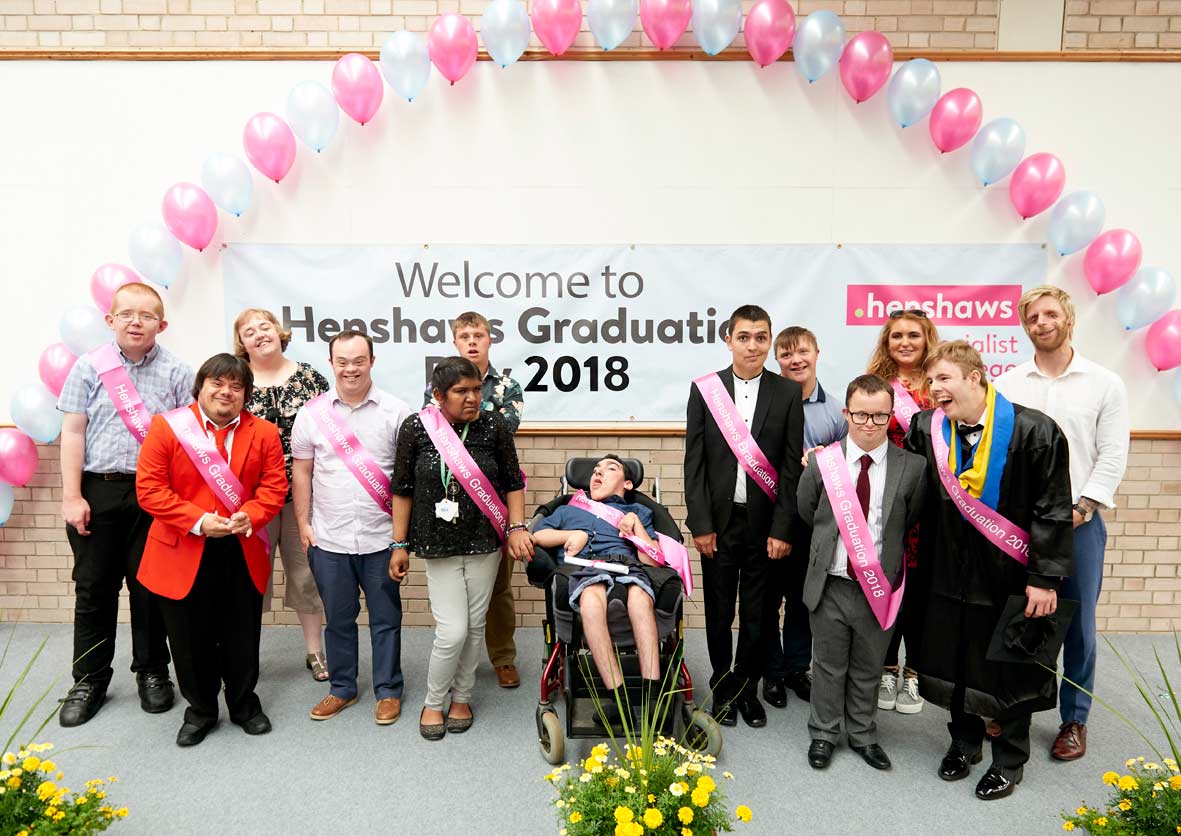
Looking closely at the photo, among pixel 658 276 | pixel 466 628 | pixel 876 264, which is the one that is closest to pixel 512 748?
pixel 466 628

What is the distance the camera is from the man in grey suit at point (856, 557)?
8.08 feet

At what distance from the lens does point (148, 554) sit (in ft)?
8.66

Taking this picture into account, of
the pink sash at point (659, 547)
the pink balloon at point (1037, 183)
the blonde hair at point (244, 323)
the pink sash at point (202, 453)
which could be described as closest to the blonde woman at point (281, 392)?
the blonde hair at point (244, 323)

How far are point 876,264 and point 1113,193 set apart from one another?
3.92 feet

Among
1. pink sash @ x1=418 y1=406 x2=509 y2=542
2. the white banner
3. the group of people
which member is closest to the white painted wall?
the white banner

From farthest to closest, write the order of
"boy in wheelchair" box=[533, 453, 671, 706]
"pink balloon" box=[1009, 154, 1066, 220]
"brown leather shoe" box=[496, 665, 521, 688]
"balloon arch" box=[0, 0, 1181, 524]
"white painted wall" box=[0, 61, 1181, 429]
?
1. "white painted wall" box=[0, 61, 1181, 429]
2. "pink balloon" box=[1009, 154, 1066, 220]
3. "balloon arch" box=[0, 0, 1181, 524]
4. "brown leather shoe" box=[496, 665, 521, 688]
5. "boy in wheelchair" box=[533, 453, 671, 706]

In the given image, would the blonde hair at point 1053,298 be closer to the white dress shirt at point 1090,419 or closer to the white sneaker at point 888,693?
the white dress shirt at point 1090,419

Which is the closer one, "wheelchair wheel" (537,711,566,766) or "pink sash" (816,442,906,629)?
"pink sash" (816,442,906,629)

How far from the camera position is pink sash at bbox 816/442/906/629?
246 centimetres

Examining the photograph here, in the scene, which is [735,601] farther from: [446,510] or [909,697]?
[446,510]

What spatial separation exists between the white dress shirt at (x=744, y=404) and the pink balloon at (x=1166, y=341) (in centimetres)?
218

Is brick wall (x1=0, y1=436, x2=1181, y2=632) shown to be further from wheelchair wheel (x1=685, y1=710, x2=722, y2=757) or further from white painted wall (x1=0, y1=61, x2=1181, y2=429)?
wheelchair wheel (x1=685, y1=710, x2=722, y2=757)

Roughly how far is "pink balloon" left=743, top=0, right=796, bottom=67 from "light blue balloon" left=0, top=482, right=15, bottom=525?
408 cm

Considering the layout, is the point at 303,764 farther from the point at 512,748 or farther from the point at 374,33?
the point at 374,33
